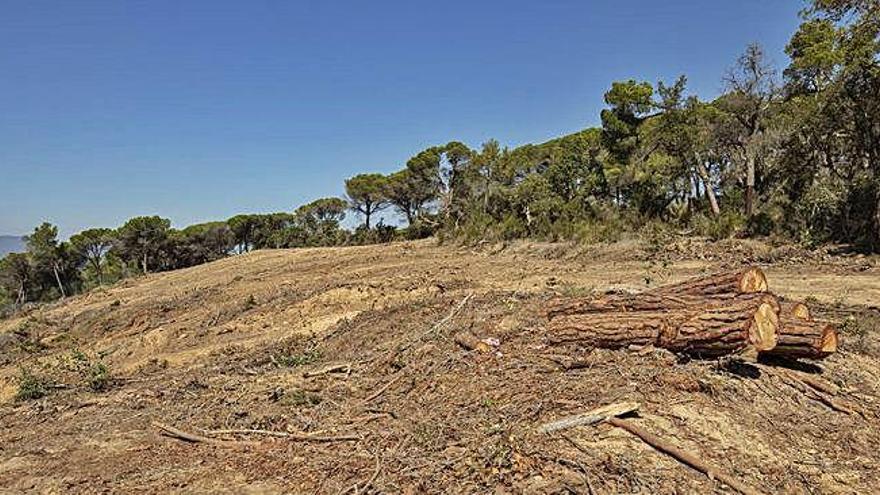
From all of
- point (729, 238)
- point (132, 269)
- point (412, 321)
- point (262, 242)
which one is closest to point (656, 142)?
point (729, 238)

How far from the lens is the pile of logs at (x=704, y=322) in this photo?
4.30 metres

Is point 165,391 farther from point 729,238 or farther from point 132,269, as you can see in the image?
point 132,269

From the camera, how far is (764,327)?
428 centimetres

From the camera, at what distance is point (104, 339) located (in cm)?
1059

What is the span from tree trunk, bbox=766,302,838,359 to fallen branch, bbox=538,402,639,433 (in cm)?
162

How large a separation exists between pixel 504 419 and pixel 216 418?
2461 mm

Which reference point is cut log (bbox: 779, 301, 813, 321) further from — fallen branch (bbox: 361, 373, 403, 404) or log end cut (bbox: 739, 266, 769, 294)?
fallen branch (bbox: 361, 373, 403, 404)

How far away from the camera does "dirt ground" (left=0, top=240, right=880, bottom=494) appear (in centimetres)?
333

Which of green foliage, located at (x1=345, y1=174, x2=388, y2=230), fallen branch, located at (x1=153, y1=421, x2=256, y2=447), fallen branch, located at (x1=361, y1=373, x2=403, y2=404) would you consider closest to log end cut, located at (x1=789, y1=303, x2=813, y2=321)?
fallen branch, located at (x1=361, y1=373, x2=403, y2=404)

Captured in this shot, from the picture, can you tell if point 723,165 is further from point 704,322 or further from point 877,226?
point 704,322

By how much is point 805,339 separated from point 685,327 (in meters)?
0.90

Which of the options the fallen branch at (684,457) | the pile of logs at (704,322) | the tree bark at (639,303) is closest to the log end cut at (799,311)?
the pile of logs at (704,322)

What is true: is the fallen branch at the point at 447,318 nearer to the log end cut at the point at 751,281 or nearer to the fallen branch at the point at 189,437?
the fallen branch at the point at 189,437

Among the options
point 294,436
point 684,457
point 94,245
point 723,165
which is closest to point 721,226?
point 723,165
